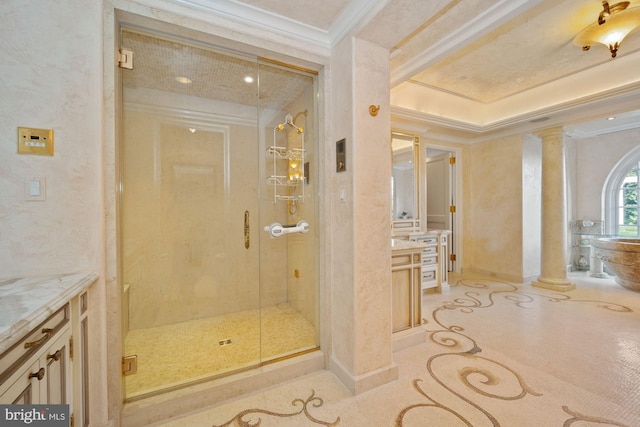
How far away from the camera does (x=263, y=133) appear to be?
9.07ft

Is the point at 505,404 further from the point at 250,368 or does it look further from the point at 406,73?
the point at 406,73

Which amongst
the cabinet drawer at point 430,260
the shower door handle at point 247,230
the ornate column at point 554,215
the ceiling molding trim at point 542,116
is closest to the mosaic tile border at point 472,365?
the ornate column at point 554,215

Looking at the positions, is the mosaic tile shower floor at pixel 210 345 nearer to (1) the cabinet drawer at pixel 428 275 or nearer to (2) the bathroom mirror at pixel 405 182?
(1) the cabinet drawer at pixel 428 275

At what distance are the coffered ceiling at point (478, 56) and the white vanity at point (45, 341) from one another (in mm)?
1729

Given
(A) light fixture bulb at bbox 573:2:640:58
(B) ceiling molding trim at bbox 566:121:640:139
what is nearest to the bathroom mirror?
(A) light fixture bulb at bbox 573:2:640:58

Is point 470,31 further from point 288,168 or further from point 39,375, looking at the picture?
point 39,375

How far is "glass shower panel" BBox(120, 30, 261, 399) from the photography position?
2008 millimetres

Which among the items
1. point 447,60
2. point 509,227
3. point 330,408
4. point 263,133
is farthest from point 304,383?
point 509,227

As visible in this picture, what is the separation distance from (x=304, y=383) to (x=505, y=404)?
51.5 inches

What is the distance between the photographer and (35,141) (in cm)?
130

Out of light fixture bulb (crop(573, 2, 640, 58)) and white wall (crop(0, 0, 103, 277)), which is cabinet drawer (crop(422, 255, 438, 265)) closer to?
light fixture bulb (crop(573, 2, 640, 58))

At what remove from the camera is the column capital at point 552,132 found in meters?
3.99

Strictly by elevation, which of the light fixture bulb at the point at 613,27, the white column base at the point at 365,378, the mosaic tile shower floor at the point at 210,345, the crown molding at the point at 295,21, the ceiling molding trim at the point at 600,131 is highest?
the light fixture bulb at the point at 613,27

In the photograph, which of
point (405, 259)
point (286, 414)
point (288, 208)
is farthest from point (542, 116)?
point (286, 414)
